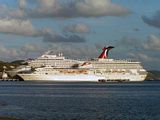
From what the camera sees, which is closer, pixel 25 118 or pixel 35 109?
pixel 25 118

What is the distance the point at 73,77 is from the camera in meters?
189

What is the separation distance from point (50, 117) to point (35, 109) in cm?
914

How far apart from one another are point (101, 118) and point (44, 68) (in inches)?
5682

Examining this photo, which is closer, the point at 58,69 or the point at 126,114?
the point at 126,114

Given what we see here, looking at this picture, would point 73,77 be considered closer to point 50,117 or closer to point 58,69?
point 58,69

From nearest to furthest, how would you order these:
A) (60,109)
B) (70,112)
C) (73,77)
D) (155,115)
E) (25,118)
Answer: (25,118) < (155,115) < (70,112) < (60,109) < (73,77)

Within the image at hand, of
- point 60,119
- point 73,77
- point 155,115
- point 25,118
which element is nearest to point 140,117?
point 155,115

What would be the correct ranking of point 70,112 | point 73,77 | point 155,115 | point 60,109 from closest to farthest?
point 155,115, point 70,112, point 60,109, point 73,77

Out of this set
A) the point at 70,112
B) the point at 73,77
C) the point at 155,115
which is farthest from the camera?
the point at 73,77

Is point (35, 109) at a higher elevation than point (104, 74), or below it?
below

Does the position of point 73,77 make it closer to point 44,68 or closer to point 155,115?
point 44,68

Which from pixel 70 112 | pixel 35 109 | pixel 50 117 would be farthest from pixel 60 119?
pixel 35 109

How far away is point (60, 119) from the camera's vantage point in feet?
157

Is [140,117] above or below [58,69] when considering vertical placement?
below
